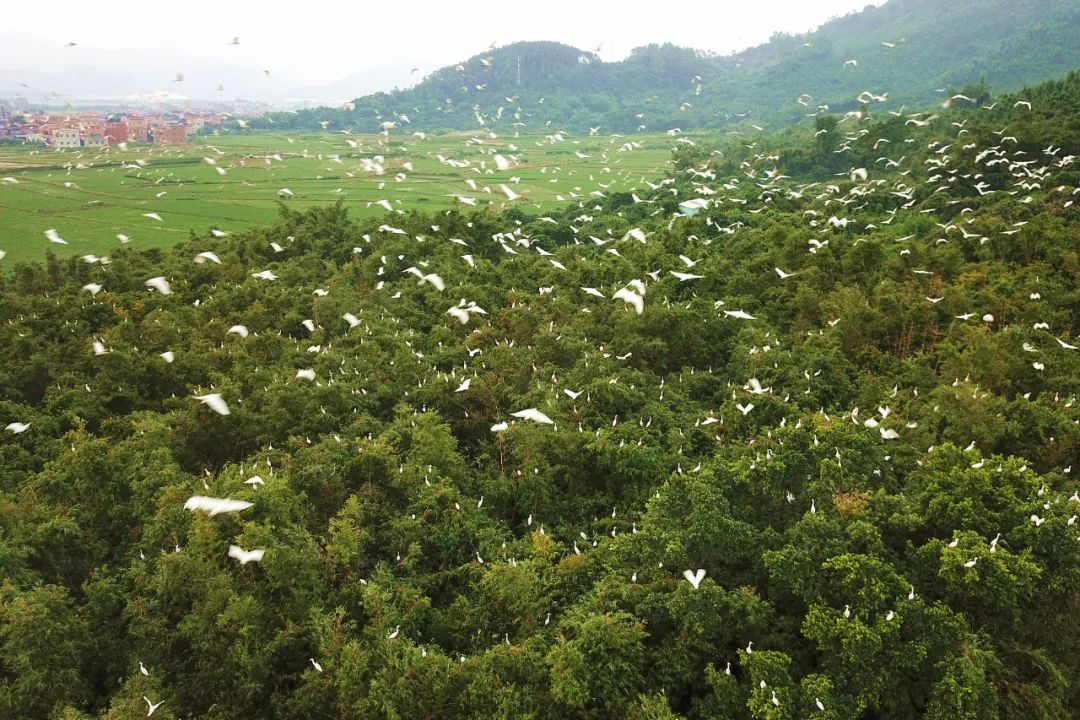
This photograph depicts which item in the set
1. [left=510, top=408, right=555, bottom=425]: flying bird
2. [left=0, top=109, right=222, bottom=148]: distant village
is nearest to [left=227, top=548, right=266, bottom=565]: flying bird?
[left=510, top=408, right=555, bottom=425]: flying bird

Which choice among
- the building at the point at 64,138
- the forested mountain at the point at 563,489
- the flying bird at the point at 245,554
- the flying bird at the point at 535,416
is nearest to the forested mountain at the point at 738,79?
the building at the point at 64,138

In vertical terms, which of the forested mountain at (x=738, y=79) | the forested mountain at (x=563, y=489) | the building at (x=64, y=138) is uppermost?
the forested mountain at (x=738, y=79)

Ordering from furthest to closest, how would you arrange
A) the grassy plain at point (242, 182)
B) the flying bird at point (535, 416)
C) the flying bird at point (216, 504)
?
1. the grassy plain at point (242, 182)
2. the flying bird at point (535, 416)
3. the flying bird at point (216, 504)

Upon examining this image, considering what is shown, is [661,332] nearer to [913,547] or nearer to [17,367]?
[913,547]

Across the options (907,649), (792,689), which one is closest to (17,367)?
(792,689)

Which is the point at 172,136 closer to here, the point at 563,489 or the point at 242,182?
the point at 242,182

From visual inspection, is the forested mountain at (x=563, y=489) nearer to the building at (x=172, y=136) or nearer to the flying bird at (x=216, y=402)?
the flying bird at (x=216, y=402)
